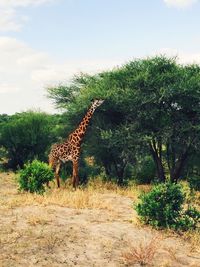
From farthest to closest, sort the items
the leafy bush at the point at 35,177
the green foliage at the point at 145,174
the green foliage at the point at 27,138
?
the green foliage at the point at 27,138 → the green foliage at the point at 145,174 → the leafy bush at the point at 35,177

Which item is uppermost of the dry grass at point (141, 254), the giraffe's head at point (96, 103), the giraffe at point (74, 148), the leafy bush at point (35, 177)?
the giraffe's head at point (96, 103)

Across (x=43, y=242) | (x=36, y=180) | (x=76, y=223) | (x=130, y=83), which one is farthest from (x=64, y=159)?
(x=43, y=242)

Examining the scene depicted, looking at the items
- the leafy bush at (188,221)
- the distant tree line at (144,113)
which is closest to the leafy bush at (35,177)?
the distant tree line at (144,113)

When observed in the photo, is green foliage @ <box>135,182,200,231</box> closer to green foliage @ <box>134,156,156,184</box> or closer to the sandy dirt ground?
the sandy dirt ground

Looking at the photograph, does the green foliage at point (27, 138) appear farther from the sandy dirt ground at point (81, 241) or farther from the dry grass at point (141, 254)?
the dry grass at point (141, 254)

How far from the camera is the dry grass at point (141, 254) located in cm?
971

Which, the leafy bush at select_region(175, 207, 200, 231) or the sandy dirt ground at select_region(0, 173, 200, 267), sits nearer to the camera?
the sandy dirt ground at select_region(0, 173, 200, 267)

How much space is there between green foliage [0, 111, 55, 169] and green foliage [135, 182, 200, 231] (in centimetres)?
1631

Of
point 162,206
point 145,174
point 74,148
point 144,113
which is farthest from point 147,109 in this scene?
point 162,206

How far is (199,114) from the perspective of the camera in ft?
63.9

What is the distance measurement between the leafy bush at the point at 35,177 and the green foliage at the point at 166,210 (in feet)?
18.1

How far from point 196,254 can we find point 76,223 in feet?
9.77

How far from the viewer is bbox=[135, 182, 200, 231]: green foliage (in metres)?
12.2

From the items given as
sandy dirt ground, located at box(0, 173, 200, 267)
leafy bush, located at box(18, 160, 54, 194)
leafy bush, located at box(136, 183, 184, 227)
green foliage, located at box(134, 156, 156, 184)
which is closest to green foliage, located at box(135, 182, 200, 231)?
leafy bush, located at box(136, 183, 184, 227)
